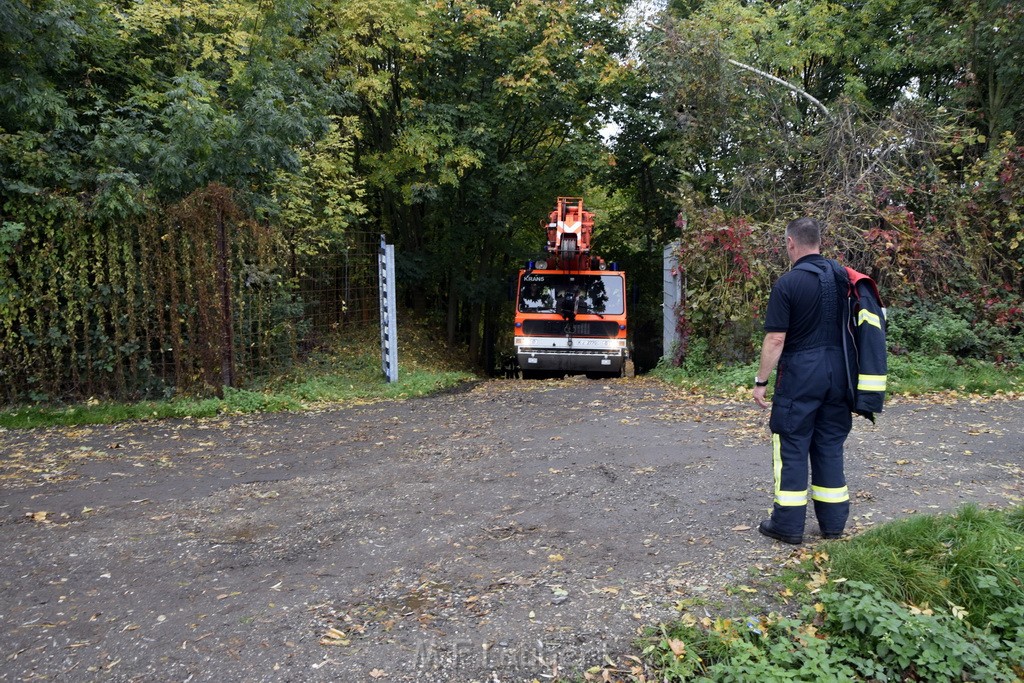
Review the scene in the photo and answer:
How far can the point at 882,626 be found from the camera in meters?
3.92

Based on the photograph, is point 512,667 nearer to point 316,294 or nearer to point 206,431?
point 206,431

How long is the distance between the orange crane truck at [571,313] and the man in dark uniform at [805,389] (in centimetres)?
1007

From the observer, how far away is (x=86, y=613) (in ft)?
13.9

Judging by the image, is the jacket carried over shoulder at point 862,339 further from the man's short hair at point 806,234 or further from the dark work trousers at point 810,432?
the man's short hair at point 806,234

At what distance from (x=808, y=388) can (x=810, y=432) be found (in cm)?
29

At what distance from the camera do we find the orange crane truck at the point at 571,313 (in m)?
15.0

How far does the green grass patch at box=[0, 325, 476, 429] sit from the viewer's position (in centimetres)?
955

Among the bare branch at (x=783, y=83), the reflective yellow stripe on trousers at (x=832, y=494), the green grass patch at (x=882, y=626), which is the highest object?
the bare branch at (x=783, y=83)

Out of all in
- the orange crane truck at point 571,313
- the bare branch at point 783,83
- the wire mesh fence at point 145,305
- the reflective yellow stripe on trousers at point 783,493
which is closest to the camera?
the reflective yellow stripe on trousers at point 783,493

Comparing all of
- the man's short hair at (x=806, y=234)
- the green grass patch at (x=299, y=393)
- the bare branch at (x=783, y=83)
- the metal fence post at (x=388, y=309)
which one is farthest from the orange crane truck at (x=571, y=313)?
the man's short hair at (x=806, y=234)

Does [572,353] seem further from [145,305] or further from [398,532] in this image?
[398,532]

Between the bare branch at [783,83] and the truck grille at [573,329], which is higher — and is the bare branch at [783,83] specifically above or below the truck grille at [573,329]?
above

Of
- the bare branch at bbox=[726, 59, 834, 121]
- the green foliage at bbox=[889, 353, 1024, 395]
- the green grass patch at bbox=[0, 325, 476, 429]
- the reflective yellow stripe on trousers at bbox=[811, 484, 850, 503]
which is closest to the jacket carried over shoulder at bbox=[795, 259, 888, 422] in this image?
the reflective yellow stripe on trousers at bbox=[811, 484, 850, 503]

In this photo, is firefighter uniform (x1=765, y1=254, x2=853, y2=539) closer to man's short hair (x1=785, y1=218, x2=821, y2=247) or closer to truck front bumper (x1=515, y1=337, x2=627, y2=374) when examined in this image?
man's short hair (x1=785, y1=218, x2=821, y2=247)
